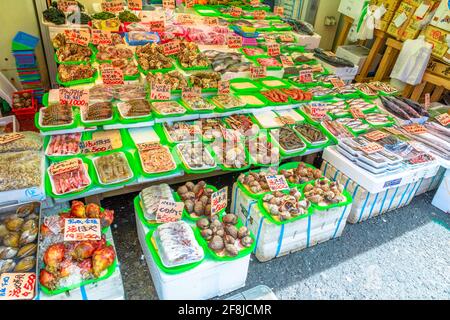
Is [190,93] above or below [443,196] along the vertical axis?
above

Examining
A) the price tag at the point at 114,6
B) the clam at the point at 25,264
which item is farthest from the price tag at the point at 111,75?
the clam at the point at 25,264

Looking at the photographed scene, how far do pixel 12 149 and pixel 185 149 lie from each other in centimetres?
159

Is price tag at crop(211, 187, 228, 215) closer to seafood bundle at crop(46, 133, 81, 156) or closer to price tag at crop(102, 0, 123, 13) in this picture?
seafood bundle at crop(46, 133, 81, 156)

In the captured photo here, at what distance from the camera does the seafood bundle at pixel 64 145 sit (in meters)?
2.97

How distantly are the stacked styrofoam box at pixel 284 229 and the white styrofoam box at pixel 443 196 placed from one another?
1.60 meters

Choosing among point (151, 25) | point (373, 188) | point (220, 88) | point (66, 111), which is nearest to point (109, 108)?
point (66, 111)

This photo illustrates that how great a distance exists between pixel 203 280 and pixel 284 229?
0.87m

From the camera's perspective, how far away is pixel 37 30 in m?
5.26

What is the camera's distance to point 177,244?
2432 millimetres

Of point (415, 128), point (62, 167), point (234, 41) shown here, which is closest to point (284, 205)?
point (62, 167)

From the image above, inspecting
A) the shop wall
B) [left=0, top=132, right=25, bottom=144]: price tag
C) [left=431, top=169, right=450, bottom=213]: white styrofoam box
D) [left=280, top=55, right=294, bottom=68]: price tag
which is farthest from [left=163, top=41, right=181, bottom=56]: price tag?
[left=431, top=169, right=450, bottom=213]: white styrofoam box

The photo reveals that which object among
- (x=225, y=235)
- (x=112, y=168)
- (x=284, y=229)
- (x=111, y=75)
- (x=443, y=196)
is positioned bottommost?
(x=443, y=196)

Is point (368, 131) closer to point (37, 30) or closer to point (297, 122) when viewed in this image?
point (297, 122)

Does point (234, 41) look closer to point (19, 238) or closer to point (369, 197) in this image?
point (369, 197)
